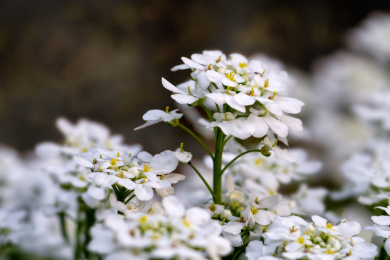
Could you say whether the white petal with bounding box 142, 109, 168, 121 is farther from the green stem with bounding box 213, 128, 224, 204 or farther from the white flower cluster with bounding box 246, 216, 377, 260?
the white flower cluster with bounding box 246, 216, 377, 260

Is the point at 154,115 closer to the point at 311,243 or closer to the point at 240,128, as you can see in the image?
the point at 240,128

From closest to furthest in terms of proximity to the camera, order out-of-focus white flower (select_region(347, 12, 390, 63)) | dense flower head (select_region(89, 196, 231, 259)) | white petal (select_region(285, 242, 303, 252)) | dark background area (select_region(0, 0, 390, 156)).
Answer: dense flower head (select_region(89, 196, 231, 259)), white petal (select_region(285, 242, 303, 252)), out-of-focus white flower (select_region(347, 12, 390, 63)), dark background area (select_region(0, 0, 390, 156))

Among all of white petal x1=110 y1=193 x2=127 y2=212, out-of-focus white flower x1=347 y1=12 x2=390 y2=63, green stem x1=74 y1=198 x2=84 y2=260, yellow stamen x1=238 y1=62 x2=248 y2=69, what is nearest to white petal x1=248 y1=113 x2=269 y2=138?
yellow stamen x1=238 y1=62 x2=248 y2=69

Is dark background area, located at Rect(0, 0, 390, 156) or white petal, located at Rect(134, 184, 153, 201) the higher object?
dark background area, located at Rect(0, 0, 390, 156)

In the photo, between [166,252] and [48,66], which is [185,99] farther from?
[48,66]

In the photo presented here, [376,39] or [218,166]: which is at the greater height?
[376,39]

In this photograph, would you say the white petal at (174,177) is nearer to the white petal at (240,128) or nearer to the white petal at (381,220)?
the white petal at (240,128)

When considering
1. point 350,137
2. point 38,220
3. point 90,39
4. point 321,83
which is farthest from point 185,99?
point 90,39

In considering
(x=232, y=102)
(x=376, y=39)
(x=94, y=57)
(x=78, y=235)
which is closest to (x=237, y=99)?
(x=232, y=102)
